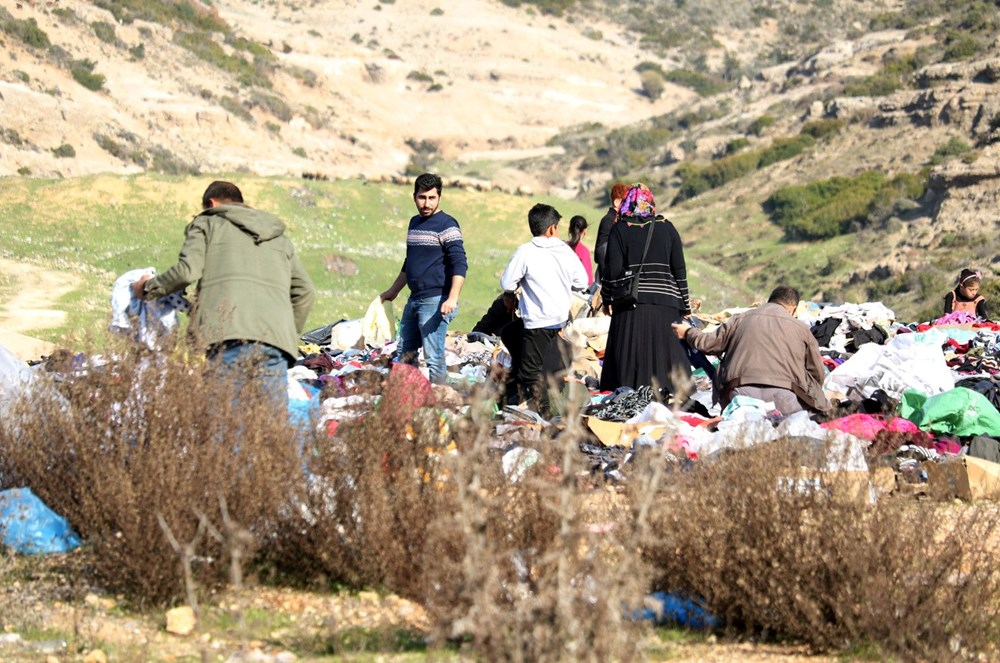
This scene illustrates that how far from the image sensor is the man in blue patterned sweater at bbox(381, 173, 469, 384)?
749 centimetres

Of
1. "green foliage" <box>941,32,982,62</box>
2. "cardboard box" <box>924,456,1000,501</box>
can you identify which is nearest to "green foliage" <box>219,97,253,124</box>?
"green foliage" <box>941,32,982,62</box>

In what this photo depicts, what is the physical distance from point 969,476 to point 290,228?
1503cm

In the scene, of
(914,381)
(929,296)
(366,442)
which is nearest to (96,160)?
(929,296)

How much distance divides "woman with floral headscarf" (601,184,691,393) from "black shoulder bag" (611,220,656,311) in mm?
13

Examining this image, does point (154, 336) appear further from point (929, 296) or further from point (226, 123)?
point (226, 123)

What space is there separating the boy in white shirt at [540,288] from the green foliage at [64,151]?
27.5 m

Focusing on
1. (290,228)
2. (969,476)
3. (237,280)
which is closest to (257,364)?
(237,280)

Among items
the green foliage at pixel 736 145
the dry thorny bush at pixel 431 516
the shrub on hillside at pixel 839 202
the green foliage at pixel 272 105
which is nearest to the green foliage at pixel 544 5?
the green foliage at pixel 272 105

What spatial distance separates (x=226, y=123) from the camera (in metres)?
43.2

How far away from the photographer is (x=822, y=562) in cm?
375

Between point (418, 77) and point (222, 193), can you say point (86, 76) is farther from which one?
point (222, 193)

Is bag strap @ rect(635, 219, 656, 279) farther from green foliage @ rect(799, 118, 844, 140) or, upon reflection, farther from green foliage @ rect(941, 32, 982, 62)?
green foliage @ rect(941, 32, 982, 62)

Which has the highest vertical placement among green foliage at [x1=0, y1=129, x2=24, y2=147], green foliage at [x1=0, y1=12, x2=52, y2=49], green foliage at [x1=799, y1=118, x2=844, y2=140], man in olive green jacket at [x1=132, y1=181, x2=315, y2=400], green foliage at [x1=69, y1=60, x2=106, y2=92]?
green foliage at [x1=0, y1=12, x2=52, y2=49]

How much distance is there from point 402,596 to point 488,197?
19.1 meters
